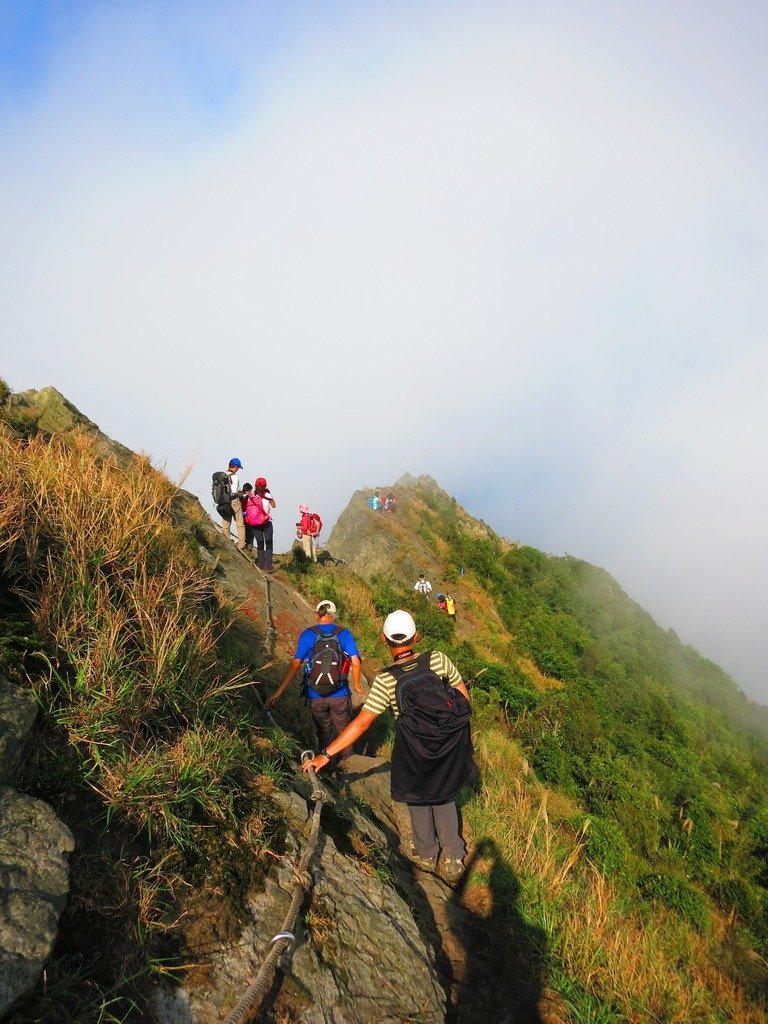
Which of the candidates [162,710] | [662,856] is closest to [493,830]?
[162,710]

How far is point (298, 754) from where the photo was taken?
534 cm

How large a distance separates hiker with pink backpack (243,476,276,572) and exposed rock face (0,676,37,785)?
31.5 feet

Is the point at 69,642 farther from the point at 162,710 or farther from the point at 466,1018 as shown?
the point at 466,1018

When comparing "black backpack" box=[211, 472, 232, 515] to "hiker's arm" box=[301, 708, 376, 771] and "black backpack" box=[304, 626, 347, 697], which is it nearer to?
"black backpack" box=[304, 626, 347, 697]

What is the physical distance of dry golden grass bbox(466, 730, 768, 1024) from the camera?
157 inches

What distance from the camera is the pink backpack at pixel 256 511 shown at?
1273cm

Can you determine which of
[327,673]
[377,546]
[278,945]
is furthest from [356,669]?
[377,546]

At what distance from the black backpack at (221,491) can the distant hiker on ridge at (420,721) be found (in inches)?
367

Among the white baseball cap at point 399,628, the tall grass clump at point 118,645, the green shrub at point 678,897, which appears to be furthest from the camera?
the green shrub at point 678,897

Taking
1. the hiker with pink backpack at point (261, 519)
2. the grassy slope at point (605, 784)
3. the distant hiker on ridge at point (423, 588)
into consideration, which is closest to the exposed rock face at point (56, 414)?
the hiker with pink backpack at point (261, 519)

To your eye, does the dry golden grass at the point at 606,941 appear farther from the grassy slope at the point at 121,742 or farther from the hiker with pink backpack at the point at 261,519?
the hiker with pink backpack at the point at 261,519

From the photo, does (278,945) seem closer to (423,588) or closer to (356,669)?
(356,669)

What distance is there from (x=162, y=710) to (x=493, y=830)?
11.9 feet

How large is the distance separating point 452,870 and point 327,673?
212cm
